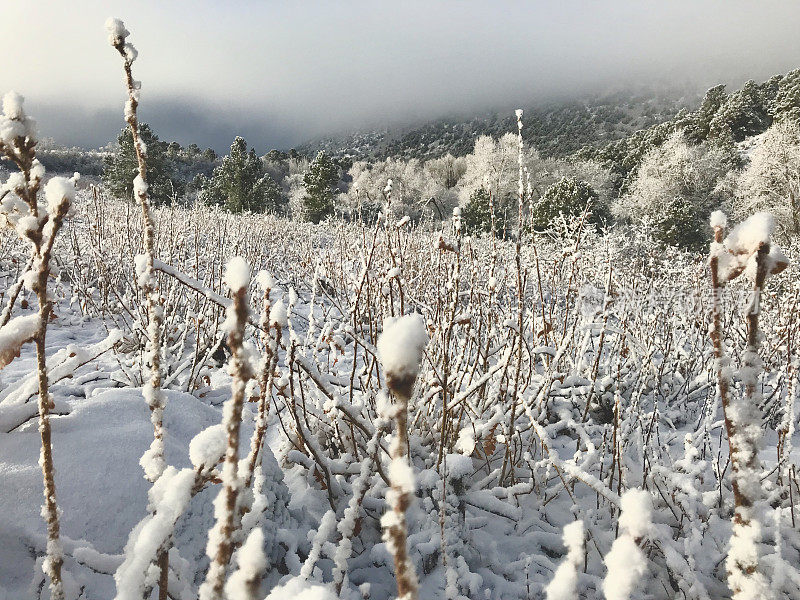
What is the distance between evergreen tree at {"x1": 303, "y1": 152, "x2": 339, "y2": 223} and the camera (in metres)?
23.0

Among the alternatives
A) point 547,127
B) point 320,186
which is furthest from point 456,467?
point 547,127

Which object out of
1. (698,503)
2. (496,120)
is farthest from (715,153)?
(496,120)

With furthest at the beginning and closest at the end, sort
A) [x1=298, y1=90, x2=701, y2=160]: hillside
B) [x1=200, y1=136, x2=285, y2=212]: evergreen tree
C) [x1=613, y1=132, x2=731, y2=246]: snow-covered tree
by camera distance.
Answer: [x1=298, y1=90, x2=701, y2=160]: hillside
[x1=200, y1=136, x2=285, y2=212]: evergreen tree
[x1=613, y1=132, x2=731, y2=246]: snow-covered tree

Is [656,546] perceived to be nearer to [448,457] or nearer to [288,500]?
[448,457]

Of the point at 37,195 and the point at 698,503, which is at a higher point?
the point at 37,195

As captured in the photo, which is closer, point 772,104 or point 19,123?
point 19,123

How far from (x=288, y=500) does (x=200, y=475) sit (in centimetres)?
101

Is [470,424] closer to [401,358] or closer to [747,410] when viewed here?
[747,410]

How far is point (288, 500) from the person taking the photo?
1.43m

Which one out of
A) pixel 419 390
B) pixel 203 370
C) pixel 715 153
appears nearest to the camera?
pixel 419 390

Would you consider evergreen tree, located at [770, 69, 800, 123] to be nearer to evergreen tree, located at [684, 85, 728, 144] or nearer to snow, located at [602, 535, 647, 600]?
evergreen tree, located at [684, 85, 728, 144]

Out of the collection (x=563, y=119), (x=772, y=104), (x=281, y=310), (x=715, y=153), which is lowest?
(x=281, y=310)

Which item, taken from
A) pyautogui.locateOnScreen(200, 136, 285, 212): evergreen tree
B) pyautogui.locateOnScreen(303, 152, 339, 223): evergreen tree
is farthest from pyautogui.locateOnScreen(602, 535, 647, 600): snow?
pyautogui.locateOnScreen(303, 152, 339, 223): evergreen tree

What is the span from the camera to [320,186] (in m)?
23.2
